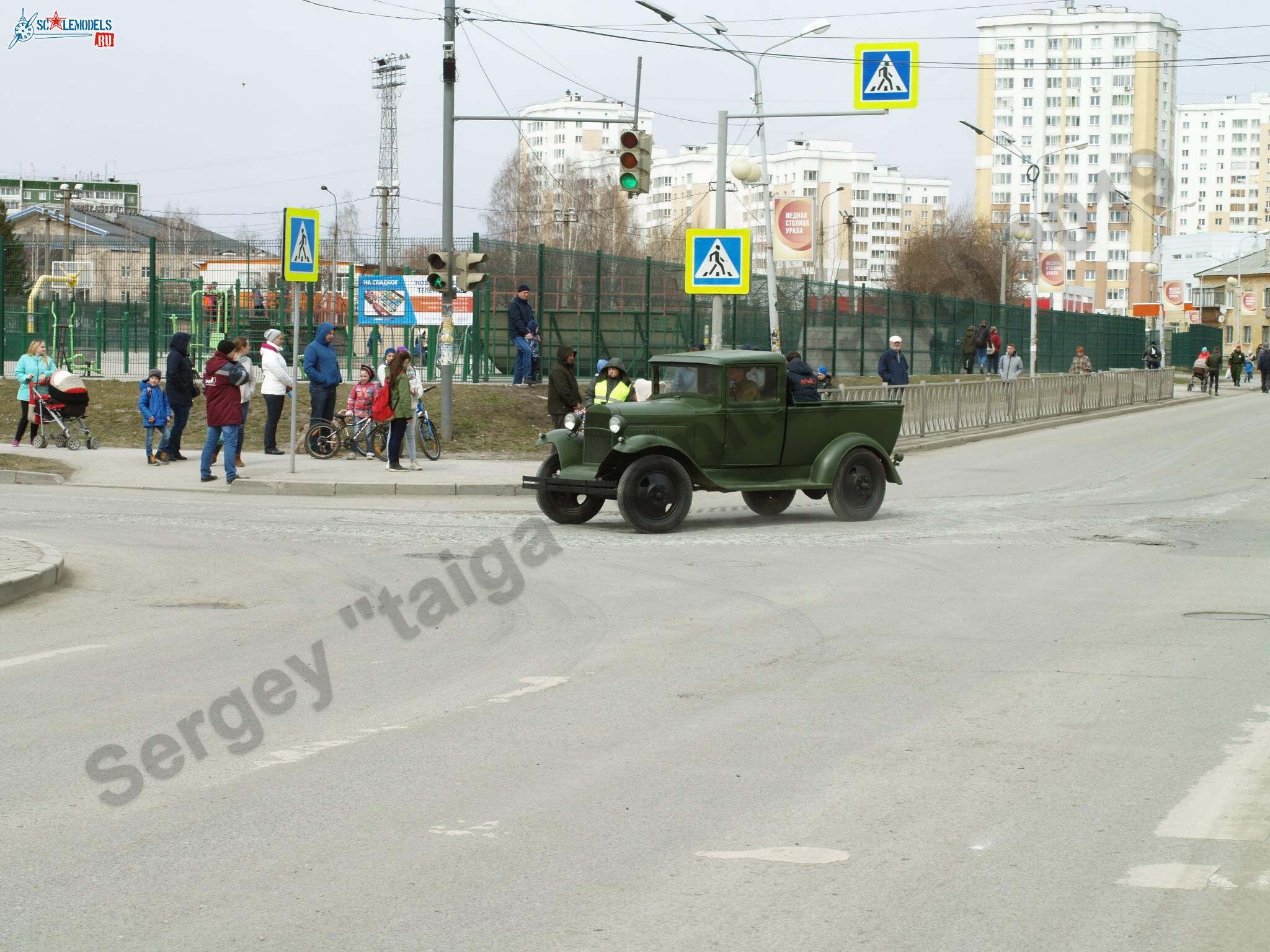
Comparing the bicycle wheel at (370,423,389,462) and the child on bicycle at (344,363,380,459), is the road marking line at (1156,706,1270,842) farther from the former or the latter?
the child on bicycle at (344,363,380,459)

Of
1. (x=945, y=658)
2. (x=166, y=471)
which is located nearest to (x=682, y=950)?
(x=945, y=658)

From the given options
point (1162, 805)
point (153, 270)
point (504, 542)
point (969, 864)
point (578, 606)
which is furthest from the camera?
point (153, 270)

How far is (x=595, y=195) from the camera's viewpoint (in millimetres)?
99625

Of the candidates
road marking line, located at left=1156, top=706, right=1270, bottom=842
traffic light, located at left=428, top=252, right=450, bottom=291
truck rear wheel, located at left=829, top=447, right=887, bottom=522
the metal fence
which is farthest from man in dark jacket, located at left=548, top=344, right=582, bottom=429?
road marking line, located at left=1156, top=706, right=1270, bottom=842

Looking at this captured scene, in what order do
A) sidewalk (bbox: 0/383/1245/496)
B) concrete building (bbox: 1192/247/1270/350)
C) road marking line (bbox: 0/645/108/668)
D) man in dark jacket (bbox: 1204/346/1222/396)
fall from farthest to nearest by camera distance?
concrete building (bbox: 1192/247/1270/350), man in dark jacket (bbox: 1204/346/1222/396), sidewalk (bbox: 0/383/1245/496), road marking line (bbox: 0/645/108/668)

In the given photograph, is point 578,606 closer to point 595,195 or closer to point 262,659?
point 262,659

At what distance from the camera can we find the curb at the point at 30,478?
19.8 m

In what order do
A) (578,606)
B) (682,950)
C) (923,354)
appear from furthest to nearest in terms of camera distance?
(923,354)
(578,606)
(682,950)

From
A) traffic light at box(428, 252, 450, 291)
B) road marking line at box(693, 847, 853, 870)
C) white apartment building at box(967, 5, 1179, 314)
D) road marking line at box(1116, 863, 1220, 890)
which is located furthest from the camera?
white apartment building at box(967, 5, 1179, 314)

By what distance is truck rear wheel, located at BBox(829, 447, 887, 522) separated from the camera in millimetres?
15844

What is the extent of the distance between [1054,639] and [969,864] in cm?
457

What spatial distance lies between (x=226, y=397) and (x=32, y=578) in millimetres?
8414

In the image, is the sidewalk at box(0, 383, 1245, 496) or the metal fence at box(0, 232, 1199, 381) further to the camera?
the metal fence at box(0, 232, 1199, 381)

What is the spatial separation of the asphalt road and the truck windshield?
2399 mm
